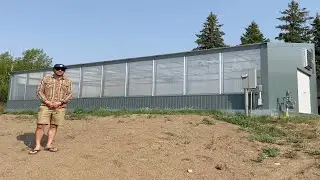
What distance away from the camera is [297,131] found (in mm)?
11008

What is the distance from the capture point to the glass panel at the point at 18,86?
94.2ft

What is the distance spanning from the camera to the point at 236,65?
1955cm

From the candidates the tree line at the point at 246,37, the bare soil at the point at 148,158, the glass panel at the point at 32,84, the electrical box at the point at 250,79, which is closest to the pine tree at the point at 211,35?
the tree line at the point at 246,37

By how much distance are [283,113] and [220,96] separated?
3068 millimetres

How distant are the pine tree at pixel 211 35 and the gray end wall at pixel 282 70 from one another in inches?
1252

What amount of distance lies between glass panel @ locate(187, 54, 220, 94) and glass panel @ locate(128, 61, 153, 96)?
2416 millimetres

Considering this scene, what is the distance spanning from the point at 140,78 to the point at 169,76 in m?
1.86

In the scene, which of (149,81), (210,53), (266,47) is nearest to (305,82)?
(266,47)

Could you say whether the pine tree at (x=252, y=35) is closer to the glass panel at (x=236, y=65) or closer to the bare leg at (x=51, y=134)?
the glass panel at (x=236, y=65)

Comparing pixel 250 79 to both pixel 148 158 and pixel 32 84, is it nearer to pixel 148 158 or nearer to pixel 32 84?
pixel 148 158

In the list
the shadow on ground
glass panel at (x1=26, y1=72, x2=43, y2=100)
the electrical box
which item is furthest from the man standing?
glass panel at (x1=26, y1=72, x2=43, y2=100)

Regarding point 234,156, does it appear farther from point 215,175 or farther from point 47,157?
point 47,157

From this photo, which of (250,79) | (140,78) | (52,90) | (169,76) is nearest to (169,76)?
(169,76)

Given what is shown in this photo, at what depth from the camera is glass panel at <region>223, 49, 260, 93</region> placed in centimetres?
1908
